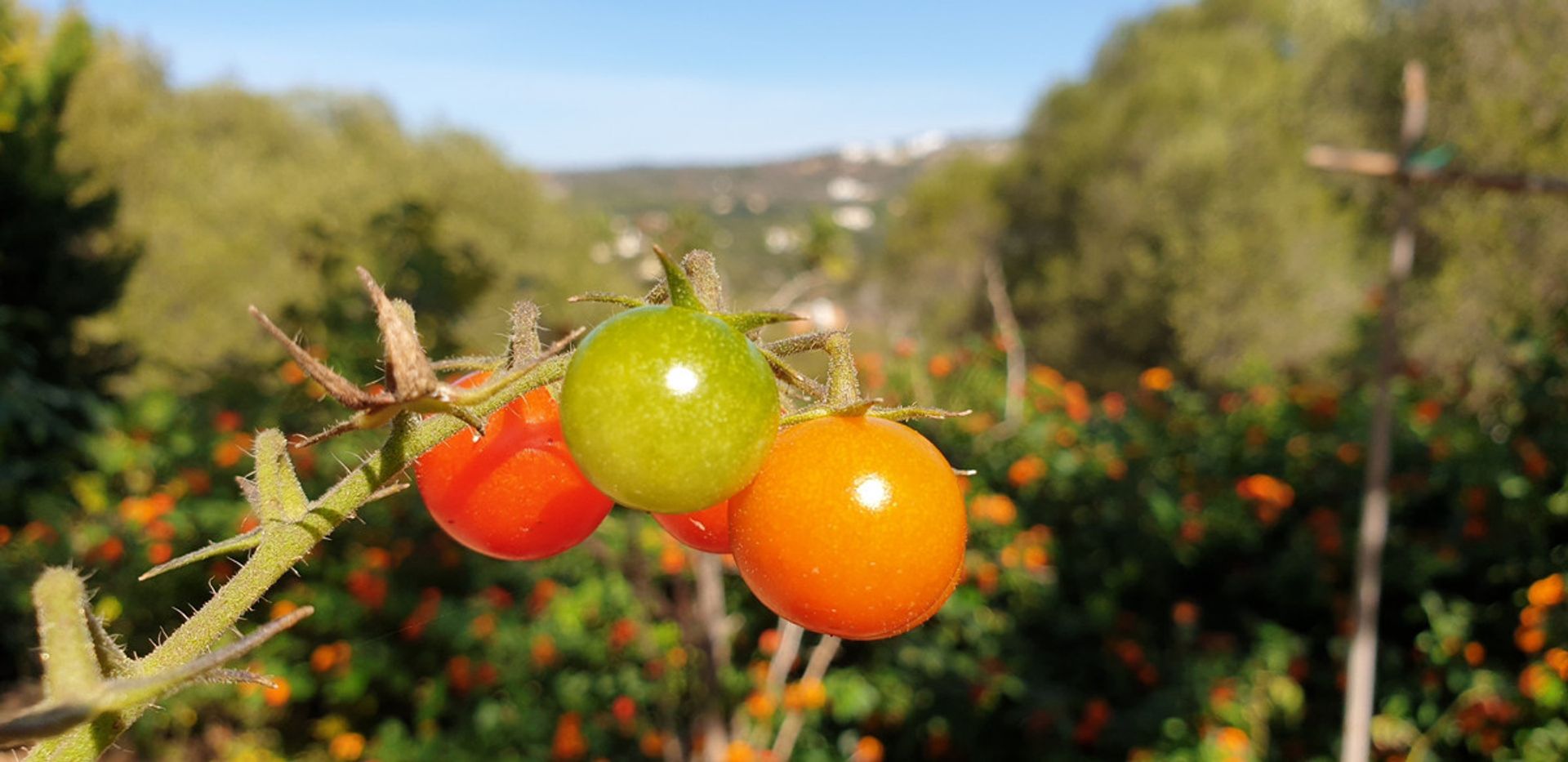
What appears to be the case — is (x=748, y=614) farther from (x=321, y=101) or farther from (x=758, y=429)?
(x=321, y=101)

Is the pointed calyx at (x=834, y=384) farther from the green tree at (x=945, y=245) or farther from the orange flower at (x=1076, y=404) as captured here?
the green tree at (x=945, y=245)

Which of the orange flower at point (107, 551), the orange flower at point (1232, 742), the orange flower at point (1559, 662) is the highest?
the orange flower at point (107, 551)

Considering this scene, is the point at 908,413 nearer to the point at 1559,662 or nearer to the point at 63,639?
the point at 63,639

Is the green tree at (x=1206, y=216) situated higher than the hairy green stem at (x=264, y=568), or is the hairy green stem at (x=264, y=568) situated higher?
the hairy green stem at (x=264, y=568)

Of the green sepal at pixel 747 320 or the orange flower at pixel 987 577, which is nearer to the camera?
the green sepal at pixel 747 320

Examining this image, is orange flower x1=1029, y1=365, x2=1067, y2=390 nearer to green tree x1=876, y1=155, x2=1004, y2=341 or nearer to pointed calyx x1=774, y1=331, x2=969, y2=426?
pointed calyx x1=774, y1=331, x2=969, y2=426

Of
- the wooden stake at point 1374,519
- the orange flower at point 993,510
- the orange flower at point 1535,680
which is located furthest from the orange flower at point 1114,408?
the orange flower at point 1535,680

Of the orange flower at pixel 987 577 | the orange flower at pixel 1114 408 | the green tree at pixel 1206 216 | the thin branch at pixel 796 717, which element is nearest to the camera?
the thin branch at pixel 796 717
